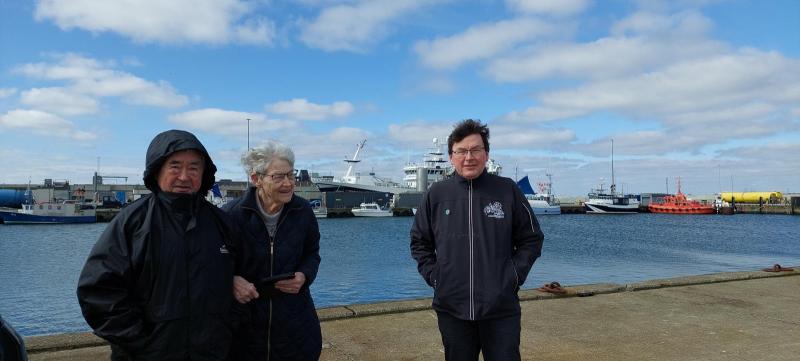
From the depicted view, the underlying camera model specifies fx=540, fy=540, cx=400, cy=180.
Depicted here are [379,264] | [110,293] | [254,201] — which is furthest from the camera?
[379,264]

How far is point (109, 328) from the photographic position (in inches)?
67.2

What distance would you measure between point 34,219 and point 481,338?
53795 millimetres

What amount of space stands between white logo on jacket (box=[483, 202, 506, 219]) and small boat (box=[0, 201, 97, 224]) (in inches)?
2092

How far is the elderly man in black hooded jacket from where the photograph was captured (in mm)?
1713

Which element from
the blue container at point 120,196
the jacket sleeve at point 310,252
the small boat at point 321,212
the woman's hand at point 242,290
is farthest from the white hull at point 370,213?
the woman's hand at point 242,290

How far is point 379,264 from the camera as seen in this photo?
2055 cm

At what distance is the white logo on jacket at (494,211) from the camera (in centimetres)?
252

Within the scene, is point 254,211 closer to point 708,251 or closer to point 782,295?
point 782,295

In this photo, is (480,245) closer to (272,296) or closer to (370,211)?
(272,296)

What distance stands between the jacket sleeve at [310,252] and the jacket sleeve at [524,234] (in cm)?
93

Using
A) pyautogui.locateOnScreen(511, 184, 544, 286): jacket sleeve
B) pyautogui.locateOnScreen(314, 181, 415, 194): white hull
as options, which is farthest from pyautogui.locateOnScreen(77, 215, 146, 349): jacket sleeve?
pyautogui.locateOnScreen(314, 181, 415, 194): white hull

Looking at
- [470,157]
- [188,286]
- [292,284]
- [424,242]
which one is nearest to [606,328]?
[424,242]

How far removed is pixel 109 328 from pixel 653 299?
5385 millimetres

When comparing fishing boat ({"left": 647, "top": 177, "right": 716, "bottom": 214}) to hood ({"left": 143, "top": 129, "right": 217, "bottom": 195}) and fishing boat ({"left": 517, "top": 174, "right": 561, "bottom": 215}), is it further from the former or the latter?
hood ({"left": 143, "top": 129, "right": 217, "bottom": 195})
